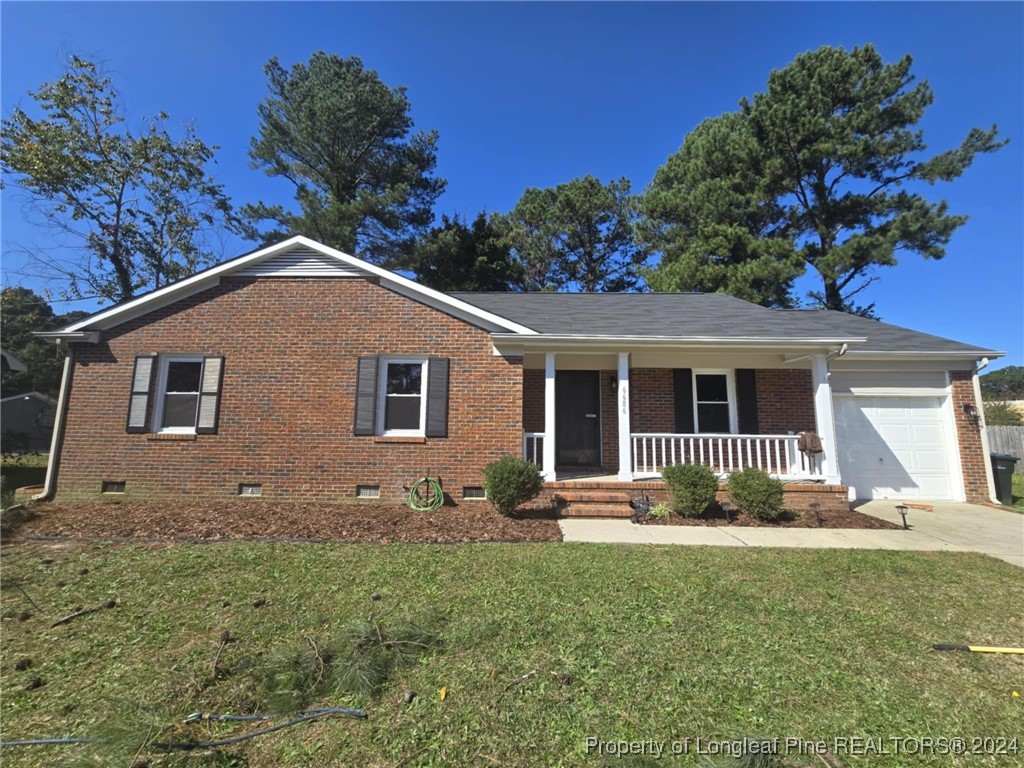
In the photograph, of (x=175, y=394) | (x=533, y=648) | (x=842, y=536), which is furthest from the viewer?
(x=175, y=394)

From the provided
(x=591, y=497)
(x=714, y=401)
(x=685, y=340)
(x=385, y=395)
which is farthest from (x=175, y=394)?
(x=714, y=401)

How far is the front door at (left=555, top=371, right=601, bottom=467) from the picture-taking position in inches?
405

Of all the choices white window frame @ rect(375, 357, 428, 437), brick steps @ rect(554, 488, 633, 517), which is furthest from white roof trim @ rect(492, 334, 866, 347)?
brick steps @ rect(554, 488, 633, 517)

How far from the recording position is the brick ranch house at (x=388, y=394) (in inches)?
325

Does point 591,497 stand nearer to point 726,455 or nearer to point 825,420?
point 726,455

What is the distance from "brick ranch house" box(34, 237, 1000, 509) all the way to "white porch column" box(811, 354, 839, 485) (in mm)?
30

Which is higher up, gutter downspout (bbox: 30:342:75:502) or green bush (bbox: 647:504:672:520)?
gutter downspout (bbox: 30:342:75:502)

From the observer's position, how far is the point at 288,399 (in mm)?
8469

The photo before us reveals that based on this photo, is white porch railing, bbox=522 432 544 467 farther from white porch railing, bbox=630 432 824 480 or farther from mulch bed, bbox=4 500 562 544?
white porch railing, bbox=630 432 824 480

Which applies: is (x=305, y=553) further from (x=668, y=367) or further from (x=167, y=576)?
(x=668, y=367)

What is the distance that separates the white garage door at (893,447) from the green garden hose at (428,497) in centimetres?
856

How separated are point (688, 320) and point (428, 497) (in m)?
6.78

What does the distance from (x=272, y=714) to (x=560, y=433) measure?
8276mm

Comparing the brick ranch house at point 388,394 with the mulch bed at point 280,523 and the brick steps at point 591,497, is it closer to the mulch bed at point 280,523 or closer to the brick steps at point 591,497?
the brick steps at point 591,497
